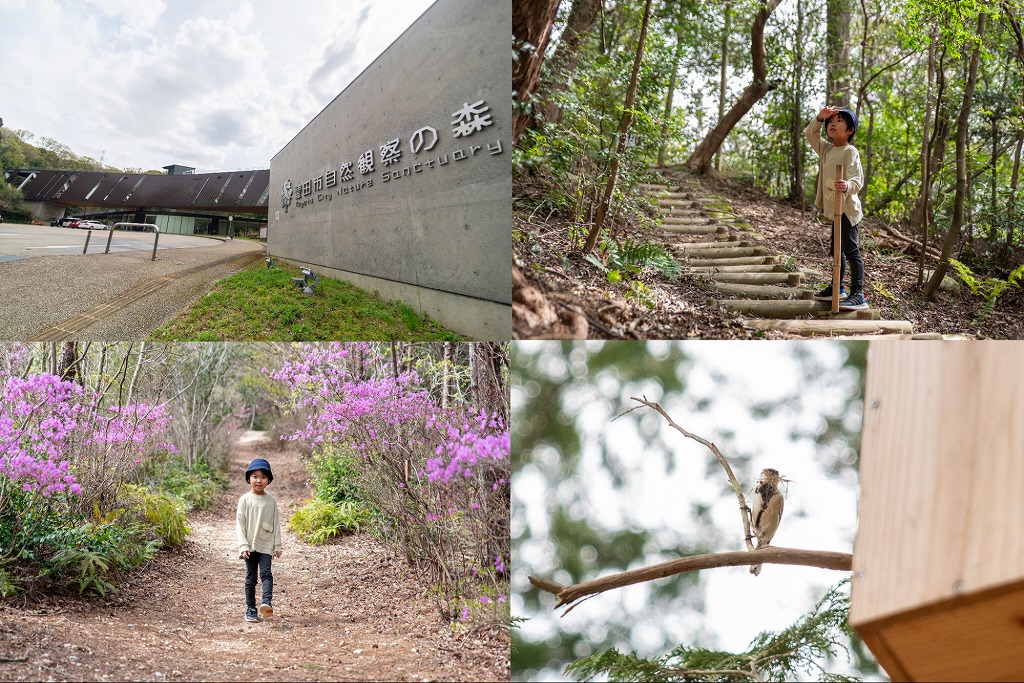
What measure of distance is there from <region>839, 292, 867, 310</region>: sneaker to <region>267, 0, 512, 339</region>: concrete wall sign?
1.72m

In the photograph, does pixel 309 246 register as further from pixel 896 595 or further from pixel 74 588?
pixel 896 595

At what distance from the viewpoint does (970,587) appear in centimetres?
66

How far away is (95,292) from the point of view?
327 centimetres

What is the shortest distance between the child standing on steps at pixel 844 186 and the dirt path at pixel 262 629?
2.54 meters

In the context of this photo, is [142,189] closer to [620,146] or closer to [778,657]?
[620,146]

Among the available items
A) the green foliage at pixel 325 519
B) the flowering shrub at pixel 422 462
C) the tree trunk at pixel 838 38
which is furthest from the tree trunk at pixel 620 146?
the green foliage at pixel 325 519

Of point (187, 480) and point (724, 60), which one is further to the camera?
point (187, 480)

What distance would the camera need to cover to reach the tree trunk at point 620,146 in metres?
3.23

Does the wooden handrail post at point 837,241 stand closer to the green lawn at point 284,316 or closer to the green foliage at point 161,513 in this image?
the green lawn at point 284,316

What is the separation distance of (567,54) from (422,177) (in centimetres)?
139

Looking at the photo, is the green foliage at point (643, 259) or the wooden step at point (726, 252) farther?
the wooden step at point (726, 252)

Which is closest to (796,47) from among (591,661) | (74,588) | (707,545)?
(707,545)

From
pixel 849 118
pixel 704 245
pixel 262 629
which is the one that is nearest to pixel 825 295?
pixel 704 245

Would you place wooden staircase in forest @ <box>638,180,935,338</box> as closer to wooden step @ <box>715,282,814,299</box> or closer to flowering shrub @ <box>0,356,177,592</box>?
wooden step @ <box>715,282,814,299</box>
